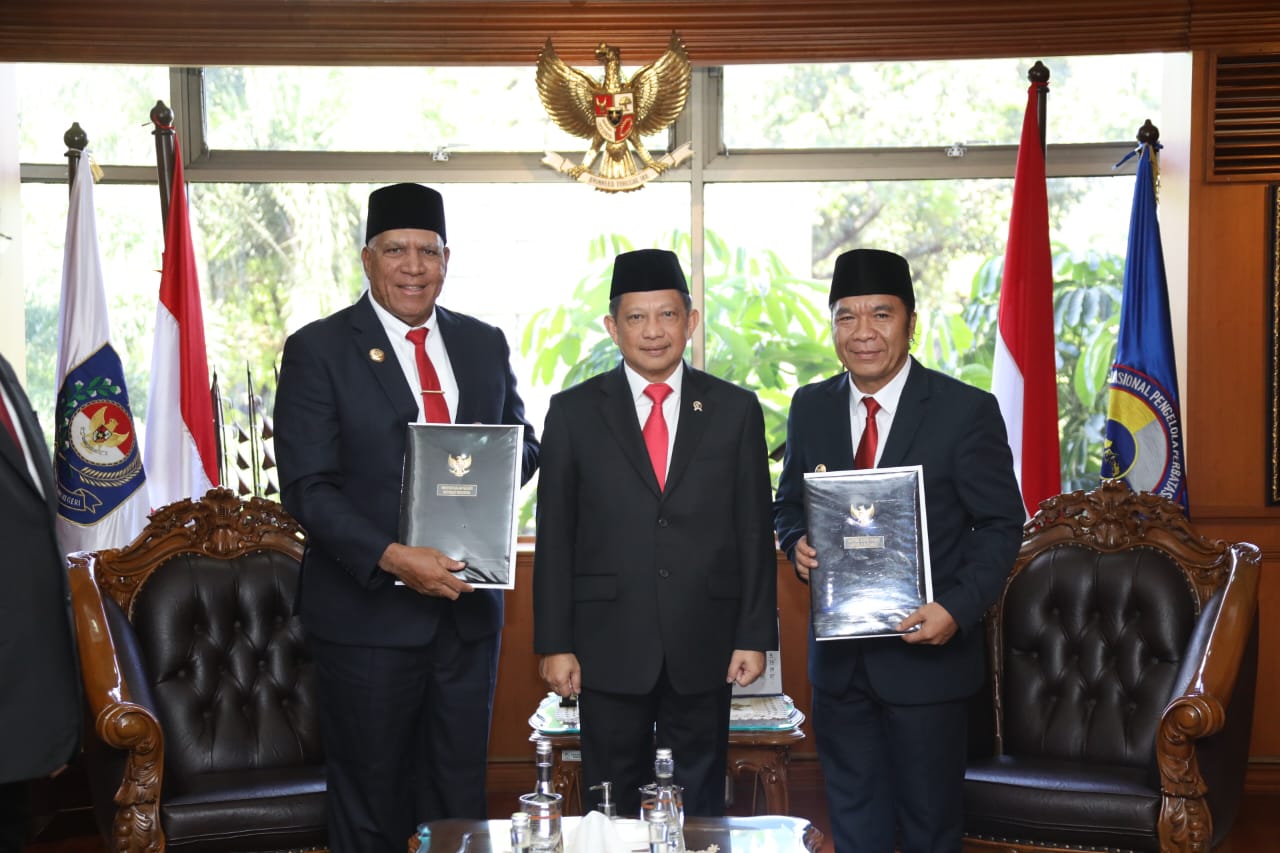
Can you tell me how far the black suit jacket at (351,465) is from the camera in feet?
9.09

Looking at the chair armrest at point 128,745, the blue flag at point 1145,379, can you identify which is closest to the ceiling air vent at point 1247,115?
the blue flag at point 1145,379

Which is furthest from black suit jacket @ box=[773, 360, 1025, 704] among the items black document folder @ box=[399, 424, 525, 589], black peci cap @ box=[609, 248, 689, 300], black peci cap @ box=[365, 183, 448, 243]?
black peci cap @ box=[365, 183, 448, 243]

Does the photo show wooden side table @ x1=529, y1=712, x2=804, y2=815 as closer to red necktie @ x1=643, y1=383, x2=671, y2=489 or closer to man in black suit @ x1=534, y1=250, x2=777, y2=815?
man in black suit @ x1=534, y1=250, x2=777, y2=815

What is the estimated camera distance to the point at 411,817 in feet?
9.70

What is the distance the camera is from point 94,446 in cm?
420

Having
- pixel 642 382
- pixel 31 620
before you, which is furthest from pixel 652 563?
pixel 31 620

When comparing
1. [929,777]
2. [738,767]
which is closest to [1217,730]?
[929,777]

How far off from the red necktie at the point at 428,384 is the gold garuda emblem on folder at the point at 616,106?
1.64 m

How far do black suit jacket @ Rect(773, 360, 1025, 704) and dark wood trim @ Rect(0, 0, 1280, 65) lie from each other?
2.18 m

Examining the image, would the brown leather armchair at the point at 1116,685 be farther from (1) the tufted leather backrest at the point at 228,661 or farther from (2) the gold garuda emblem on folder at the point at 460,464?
(1) the tufted leather backrest at the point at 228,661

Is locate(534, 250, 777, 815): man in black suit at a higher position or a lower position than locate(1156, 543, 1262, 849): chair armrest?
higher

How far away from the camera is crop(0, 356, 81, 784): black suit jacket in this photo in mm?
2494

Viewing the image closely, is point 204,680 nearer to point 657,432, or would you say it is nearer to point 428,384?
point 428,384

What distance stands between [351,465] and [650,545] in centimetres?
75
